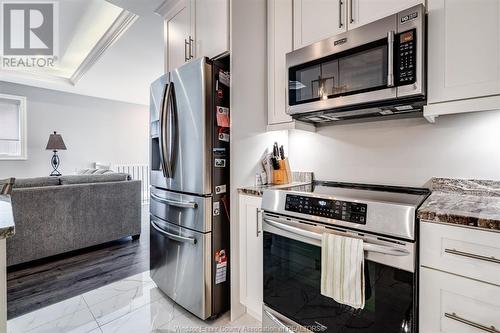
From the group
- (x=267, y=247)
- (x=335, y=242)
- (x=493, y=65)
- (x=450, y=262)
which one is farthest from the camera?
(x=267, y=247)

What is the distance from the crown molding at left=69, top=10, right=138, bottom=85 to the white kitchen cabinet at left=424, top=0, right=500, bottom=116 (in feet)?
8.70

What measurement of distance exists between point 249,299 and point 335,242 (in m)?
0.85

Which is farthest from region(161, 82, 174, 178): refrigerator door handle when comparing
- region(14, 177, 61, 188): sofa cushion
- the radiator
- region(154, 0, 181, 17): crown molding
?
the radiator

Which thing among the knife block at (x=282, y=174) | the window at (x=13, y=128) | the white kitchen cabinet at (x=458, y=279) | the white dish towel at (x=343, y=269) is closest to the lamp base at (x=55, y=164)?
the window at (x=13, y=128)

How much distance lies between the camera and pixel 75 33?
3.39 m

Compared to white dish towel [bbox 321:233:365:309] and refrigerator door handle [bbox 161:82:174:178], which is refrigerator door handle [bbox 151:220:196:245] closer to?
refrigerator door handle [bbox 161:82:174:178]

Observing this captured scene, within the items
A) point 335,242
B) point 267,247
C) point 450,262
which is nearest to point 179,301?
point 267,247

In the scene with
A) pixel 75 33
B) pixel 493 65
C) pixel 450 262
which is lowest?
pixel 450 262

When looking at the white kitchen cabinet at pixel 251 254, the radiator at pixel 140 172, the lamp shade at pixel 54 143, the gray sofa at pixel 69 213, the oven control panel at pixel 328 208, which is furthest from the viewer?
the radiator at pixel 140 172

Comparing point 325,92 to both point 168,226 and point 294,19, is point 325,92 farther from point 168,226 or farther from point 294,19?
point 168,226

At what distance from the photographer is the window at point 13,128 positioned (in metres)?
→ 4.75

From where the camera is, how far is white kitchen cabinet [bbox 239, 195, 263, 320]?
1608 millimetres

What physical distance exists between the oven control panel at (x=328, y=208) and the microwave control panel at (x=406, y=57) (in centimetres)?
64

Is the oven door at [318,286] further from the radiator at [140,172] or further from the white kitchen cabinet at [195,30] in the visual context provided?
the radiator at [140,172]
